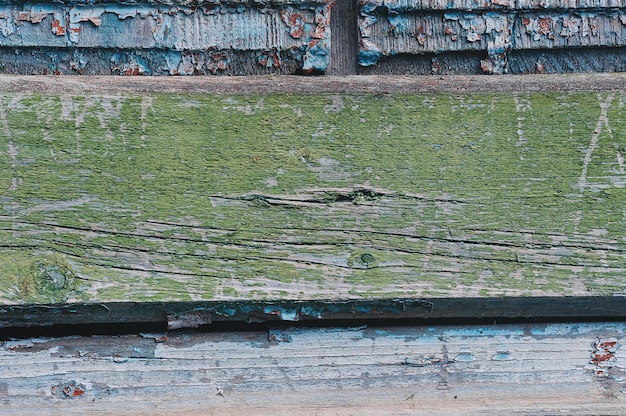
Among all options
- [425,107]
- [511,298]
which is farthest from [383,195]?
[511,298]

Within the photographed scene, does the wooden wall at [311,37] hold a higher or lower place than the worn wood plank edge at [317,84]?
higher

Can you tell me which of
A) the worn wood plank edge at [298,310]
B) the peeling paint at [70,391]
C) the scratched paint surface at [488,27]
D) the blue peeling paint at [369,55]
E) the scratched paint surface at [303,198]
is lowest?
the peeling paint at [70,391]

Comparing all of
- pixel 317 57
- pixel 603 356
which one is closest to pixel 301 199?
pixel 317 57

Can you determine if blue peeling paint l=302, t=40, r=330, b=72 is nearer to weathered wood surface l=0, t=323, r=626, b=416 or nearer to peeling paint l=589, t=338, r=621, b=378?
weathered wood surface l=0, t=323, r=626, b=416

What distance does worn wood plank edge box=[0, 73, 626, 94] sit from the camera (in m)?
1.25

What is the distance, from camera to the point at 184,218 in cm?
119

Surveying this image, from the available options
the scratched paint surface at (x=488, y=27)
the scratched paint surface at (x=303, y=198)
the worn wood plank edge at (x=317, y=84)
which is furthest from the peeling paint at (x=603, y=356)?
the scratched paint surface at (x=488, y=27)

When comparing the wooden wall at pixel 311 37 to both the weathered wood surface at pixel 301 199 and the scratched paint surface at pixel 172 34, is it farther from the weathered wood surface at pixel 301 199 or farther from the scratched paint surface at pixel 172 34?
the weathered wood surface at pixel 301 199

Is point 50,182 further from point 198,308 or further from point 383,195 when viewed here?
point 383,195

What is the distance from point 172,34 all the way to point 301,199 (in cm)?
48

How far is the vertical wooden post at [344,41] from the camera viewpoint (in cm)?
138

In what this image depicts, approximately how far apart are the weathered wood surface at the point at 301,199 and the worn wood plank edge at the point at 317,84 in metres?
0.03

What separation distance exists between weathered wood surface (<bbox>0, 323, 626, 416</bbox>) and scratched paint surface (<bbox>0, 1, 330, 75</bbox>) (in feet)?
2.01

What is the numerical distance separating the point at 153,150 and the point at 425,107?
584 mm
